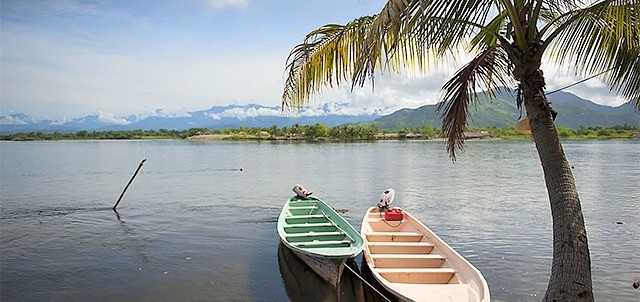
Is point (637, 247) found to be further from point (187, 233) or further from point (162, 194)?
point (162, 194)

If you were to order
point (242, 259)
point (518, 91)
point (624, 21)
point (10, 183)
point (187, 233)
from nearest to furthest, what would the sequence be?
point (624, 21) → point (518, 91) → point (242, 259) → point (187, 233) → point (10, 183)

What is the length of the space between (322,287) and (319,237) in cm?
191

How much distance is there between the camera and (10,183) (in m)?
32.4

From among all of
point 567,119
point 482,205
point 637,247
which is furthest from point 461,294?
point 567,119

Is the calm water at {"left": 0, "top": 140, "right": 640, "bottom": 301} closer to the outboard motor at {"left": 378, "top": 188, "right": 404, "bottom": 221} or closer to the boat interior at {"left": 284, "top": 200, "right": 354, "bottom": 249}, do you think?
the boat interior at {"left": 284, "top": 200, "right": 354, "bottom": 249}

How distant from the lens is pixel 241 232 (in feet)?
58.7

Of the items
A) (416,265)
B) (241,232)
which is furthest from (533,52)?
(241,232)

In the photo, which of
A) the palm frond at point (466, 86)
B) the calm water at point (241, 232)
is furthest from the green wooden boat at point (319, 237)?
the palm frond at point (466, 86)

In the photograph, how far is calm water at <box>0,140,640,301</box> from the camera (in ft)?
38.5

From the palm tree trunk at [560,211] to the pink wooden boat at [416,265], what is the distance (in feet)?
8.35

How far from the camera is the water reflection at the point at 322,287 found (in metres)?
10.7

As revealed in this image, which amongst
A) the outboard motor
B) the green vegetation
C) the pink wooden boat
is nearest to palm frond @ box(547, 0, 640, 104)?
the pink wooden boat

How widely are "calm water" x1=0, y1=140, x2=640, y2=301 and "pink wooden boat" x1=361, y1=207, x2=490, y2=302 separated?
3.22 ft

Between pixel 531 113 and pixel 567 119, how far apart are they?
205 meters
